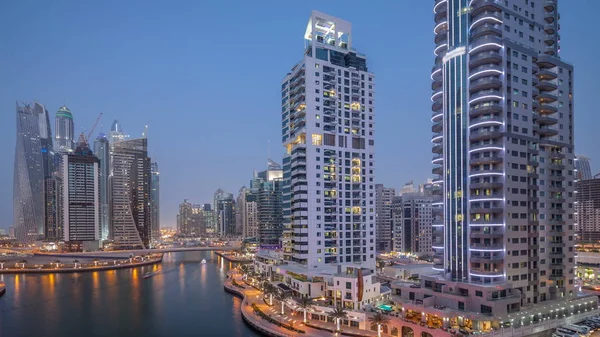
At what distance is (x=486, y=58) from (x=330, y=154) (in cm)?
2955

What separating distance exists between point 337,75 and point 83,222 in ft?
446

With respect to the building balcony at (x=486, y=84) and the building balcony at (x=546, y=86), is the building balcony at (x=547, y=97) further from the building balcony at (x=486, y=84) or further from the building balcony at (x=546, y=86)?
the building balcony at (x=486, y=84)

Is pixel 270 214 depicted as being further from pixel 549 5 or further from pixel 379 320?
pixel 549 5

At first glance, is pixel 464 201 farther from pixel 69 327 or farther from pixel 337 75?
pixel 69 327

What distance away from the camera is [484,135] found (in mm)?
45500

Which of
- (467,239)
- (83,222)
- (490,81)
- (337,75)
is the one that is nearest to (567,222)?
(467,239)

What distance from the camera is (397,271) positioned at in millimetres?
77938

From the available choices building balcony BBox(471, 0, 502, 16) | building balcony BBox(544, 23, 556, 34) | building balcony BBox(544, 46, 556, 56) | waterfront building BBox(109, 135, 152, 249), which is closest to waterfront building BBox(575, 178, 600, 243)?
building balcony BBox(544, 46, 556, 56)

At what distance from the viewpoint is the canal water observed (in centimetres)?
5459

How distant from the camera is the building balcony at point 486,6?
46.5m

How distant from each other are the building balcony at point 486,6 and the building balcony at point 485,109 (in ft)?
38.9

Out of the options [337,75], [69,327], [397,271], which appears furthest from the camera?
[397,271]

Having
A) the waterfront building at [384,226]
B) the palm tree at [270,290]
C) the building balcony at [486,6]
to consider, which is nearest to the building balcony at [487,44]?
the building balcony at [486,6]

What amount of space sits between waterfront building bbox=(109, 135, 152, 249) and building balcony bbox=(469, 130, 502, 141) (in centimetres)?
15659
